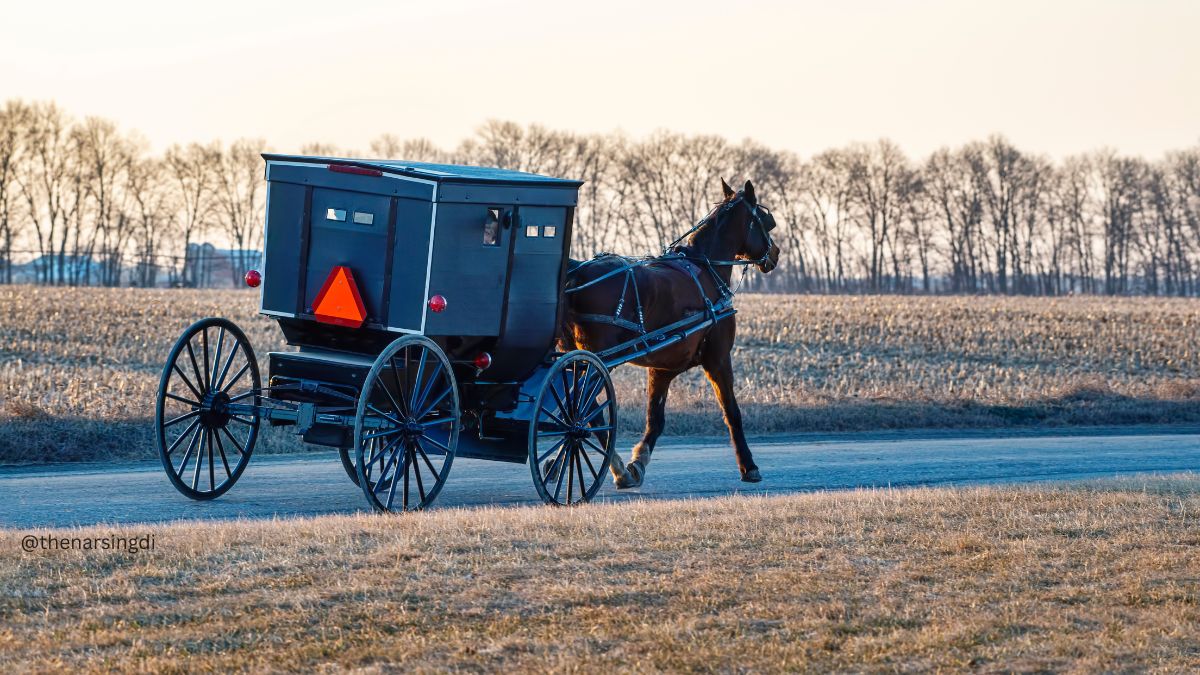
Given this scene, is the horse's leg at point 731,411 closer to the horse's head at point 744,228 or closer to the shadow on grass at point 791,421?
the horse's head at point 744,228

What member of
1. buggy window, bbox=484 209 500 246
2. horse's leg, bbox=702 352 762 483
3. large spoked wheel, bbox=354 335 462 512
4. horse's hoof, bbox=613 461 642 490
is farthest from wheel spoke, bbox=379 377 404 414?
horse's leg, bbox=702 352 762 483

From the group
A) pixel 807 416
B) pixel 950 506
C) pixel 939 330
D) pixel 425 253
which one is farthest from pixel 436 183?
pixel 939 330

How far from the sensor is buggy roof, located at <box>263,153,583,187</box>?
9.71 m

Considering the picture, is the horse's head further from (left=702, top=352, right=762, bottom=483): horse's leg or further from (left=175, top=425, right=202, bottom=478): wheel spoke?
(left=175, top=425, right=202, bottom=478): wheel spoke

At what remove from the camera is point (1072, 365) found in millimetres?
31328

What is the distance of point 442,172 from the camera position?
1002 centimetres

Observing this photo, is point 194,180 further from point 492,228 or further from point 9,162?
point 492,228

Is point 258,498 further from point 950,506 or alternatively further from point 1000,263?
point 1000,263

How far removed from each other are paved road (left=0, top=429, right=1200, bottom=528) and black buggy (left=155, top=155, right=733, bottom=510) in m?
0.61

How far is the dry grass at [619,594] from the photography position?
6051mm

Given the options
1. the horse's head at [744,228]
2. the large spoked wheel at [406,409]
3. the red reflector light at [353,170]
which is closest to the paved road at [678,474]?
the large spoked wheel at [406,409]

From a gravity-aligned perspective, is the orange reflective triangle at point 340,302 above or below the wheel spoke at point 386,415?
above

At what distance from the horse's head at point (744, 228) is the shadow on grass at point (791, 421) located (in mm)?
3558

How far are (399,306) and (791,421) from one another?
10458 mm
